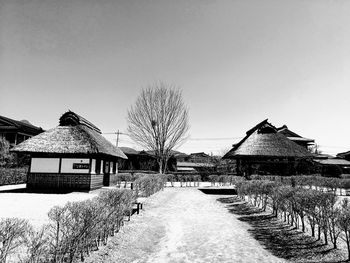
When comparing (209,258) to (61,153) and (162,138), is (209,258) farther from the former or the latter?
(162,138)

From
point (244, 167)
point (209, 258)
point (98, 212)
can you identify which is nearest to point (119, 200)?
point (98, 212)

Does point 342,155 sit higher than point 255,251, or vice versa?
point 342,155

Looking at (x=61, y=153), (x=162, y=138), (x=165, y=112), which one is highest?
(x=165, y=112)

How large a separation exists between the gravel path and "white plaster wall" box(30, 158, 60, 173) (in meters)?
11.0

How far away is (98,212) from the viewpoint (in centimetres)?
518

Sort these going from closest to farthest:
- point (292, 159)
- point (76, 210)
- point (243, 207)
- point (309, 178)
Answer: point (76, 210), point (243, 207), point (309, 178), point (292, 159)

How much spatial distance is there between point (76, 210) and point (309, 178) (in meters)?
23.1

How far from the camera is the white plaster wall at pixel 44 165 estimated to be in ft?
57.4

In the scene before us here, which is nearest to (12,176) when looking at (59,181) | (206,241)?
(59,181)

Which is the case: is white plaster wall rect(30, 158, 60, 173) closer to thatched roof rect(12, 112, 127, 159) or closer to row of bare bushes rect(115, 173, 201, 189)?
thatched roof rect(12, 112, 127, 159)

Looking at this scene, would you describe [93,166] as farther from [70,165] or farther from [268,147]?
[268,147]

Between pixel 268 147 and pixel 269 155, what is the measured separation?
1.39 m

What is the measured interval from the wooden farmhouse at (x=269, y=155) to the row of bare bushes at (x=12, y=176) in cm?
2238

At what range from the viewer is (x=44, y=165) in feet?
57.5
